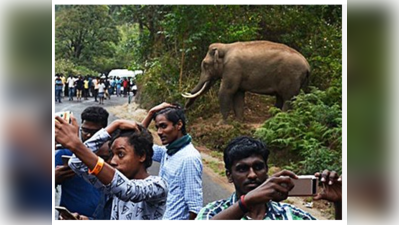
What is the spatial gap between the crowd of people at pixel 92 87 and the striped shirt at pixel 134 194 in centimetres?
149

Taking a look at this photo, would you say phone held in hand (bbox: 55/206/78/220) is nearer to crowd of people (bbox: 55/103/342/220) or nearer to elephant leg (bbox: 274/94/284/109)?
crowd of people (bbox: 55/103/342/220)

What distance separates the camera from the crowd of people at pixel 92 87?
4141 millimetres

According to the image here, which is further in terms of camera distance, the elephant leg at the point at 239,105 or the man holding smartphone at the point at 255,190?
the elephant leg at the point at 239,105

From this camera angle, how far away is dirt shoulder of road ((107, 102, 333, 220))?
378 centimetres

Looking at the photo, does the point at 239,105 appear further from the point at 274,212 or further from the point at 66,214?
the point at 274,212

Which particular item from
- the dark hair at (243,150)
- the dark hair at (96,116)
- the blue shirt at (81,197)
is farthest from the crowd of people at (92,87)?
the dark hair at (243,150)

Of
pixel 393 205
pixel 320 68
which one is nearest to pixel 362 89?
pixel 393 205

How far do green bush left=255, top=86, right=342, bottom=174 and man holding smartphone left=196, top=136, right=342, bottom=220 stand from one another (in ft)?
4.46

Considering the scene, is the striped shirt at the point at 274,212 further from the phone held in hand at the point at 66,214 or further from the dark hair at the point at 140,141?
the phone held in hand at the point at 66,214

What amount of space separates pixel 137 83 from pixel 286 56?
1293 millimetres

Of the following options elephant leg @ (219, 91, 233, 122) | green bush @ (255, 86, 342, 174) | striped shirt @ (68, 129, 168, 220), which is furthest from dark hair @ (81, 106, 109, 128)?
elephant leg @ (219, 91, 233, 122)

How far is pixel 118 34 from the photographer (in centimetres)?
456

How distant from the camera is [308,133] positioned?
454 centimetres

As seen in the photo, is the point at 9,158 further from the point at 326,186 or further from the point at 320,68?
A: the point at 320,68
